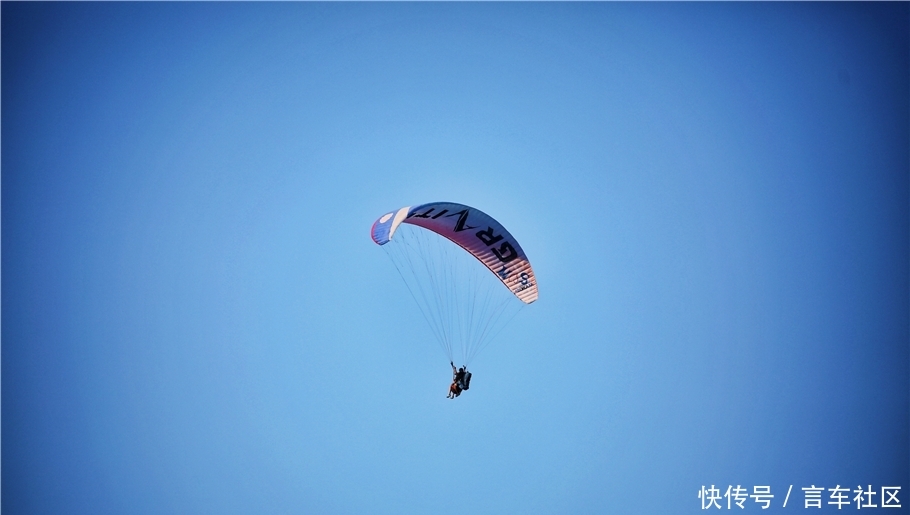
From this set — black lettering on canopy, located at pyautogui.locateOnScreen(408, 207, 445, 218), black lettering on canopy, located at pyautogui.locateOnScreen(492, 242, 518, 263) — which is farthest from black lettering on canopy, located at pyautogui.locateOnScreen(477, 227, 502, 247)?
black lettering on canopy, located at pyautogui.locateOnScreen(408, 207, 445, 218)

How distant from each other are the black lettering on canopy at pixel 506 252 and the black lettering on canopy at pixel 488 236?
0.24 meters

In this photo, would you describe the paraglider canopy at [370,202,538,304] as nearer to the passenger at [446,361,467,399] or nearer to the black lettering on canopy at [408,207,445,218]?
the black lettering on canopy at [408,207,445,218]

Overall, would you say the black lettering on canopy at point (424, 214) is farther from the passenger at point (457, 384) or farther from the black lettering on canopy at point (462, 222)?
the passenger at point (457, 384)

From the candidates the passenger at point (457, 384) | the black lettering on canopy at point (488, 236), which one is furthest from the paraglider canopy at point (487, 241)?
the passenger at point (457, 384)

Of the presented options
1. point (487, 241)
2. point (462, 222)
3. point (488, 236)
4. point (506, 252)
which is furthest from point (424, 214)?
point (506, 252)

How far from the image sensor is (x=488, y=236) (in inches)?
850

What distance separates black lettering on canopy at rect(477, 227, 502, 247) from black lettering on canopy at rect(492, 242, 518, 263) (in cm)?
24

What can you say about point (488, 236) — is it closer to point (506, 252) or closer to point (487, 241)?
point (487, 241)

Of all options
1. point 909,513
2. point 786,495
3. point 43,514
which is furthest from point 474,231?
point 43,514

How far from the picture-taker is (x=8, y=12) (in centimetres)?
6031

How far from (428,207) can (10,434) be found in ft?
134

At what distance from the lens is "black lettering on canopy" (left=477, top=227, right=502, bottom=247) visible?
70.3 feet

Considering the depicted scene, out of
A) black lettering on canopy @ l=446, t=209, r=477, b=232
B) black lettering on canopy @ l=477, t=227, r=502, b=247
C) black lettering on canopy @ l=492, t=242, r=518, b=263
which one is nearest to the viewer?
black lettering on canopy @ l=446, t=209, r=477, b=232

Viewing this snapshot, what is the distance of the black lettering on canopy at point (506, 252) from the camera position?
2169cm
